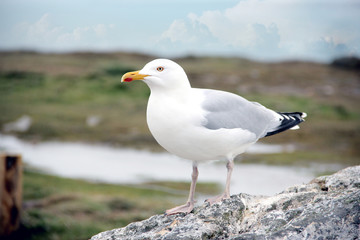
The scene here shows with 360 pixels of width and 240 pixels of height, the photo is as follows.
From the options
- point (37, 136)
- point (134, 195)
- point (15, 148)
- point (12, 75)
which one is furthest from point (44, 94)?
point (134, 195)

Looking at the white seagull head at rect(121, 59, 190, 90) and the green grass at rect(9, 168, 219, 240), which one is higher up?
the white seagull head at rect(121, 59, 190, 90)

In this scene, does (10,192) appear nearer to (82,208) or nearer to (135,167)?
(82,208)

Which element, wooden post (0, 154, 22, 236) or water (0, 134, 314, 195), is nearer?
wooden post (0, 154, 22, 236)

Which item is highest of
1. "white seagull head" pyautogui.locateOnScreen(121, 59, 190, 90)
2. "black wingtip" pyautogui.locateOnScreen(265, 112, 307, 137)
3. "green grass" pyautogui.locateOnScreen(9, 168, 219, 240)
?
"white seagull head" pyautogui.locateOnScreen(121, 59, 190, 90)

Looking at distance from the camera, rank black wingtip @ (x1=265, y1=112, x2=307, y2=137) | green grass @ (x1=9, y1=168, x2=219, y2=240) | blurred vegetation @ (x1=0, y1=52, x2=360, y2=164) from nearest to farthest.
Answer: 1. black wingtip @ (x1=265, y1=112, x2=307, y2=137)
2. green grass @ (x1=9, y1=168, x2=219, y2=240)
3. blurred vegetation @ (x1=0, y1=52, x2=360, y2=164)

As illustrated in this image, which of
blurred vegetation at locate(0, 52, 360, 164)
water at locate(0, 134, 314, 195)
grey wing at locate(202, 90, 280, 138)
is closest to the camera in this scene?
grey wing at locate(202, 90, 280, 138)

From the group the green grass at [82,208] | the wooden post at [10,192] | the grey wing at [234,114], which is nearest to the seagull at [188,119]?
the grey wing at [234,114]

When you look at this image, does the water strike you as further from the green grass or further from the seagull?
the seagull

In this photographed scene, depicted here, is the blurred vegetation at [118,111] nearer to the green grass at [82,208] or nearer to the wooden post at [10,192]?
the green grass at [82,208]

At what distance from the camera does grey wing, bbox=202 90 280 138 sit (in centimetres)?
303

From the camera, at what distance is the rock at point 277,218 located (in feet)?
7.82

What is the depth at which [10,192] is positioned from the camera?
684 cm

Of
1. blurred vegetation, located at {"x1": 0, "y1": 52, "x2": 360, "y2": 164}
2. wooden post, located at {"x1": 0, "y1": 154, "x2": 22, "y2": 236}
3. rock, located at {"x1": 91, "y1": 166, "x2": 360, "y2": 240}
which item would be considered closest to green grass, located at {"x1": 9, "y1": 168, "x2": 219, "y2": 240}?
wooden post, located at {"x1": 0, "y1": 154, "x2": 22, "y2": 236}

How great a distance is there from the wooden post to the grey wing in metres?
4.44
